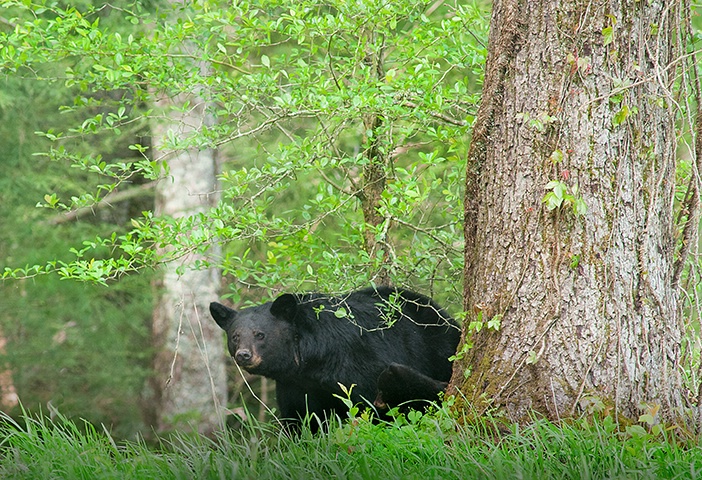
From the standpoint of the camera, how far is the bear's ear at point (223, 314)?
5898 millimetres

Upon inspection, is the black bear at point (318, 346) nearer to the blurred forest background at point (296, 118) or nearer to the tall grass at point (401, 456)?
the blurred forest background at point (296, 118)

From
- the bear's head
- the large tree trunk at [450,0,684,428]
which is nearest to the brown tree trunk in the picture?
the bear's head

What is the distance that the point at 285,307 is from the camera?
18.8 ft

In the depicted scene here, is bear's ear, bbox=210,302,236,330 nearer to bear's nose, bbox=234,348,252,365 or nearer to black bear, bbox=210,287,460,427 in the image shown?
black bear, bbox=210,287,460,427

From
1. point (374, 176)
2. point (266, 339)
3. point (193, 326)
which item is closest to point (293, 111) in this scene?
point (374, 176)

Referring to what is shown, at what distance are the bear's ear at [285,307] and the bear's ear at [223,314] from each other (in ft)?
1.13

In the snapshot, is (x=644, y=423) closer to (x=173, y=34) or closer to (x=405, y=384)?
(x=405, y=384)

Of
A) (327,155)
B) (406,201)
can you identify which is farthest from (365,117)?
(406,201)

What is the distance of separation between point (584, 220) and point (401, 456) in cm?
150

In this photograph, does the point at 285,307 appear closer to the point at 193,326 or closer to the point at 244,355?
the point at 244,355

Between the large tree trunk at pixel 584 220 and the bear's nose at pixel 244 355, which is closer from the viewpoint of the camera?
the large tree trunk at pixel 584 220

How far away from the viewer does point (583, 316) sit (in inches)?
167

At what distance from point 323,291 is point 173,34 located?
2.00 metres

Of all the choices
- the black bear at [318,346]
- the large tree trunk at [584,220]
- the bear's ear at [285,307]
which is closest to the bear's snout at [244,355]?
the black bear at [318,346]
